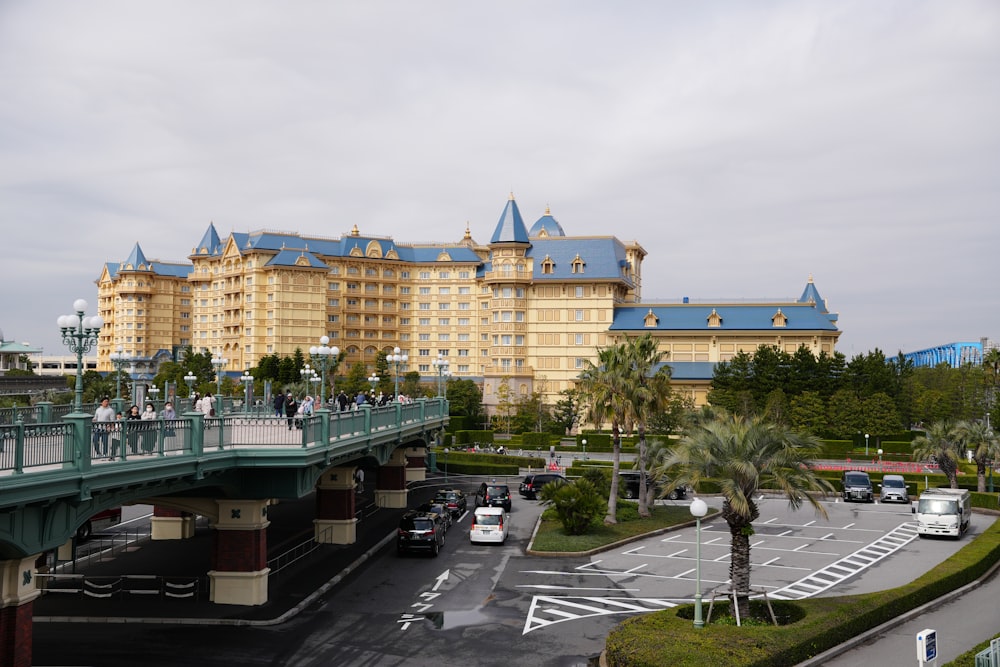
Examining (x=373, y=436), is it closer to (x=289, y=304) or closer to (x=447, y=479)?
(x=447, y=479)

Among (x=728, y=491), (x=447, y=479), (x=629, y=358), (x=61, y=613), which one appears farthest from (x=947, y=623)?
(x=447, y=479)

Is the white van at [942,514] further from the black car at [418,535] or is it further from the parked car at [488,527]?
the black car at [418,535]

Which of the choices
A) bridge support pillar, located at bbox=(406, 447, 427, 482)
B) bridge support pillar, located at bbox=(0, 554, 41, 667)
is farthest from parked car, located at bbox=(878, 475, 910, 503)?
bridge support pillar, located at bbox=(0, 554, 41, 667)

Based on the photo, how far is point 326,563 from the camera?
1296 inches

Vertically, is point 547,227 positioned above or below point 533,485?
above

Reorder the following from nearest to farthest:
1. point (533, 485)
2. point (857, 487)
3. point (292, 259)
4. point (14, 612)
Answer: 1. point (14, 612)
2. point (857, 487)
3. point (533, 485)
4. point (292, 259)

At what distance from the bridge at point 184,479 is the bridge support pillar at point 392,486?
30.1ft

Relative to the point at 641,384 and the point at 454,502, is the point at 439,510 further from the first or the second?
the point at 641,384

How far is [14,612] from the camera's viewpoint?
17.5 metres

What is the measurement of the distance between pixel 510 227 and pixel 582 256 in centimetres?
948

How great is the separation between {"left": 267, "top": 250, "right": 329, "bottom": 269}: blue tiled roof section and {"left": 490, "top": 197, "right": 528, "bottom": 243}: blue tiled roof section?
26563mm

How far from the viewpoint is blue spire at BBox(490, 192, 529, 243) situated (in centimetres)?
9975

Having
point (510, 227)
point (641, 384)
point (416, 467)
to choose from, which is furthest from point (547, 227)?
point (641, 384)

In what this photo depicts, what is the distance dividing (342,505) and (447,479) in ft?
87.3
